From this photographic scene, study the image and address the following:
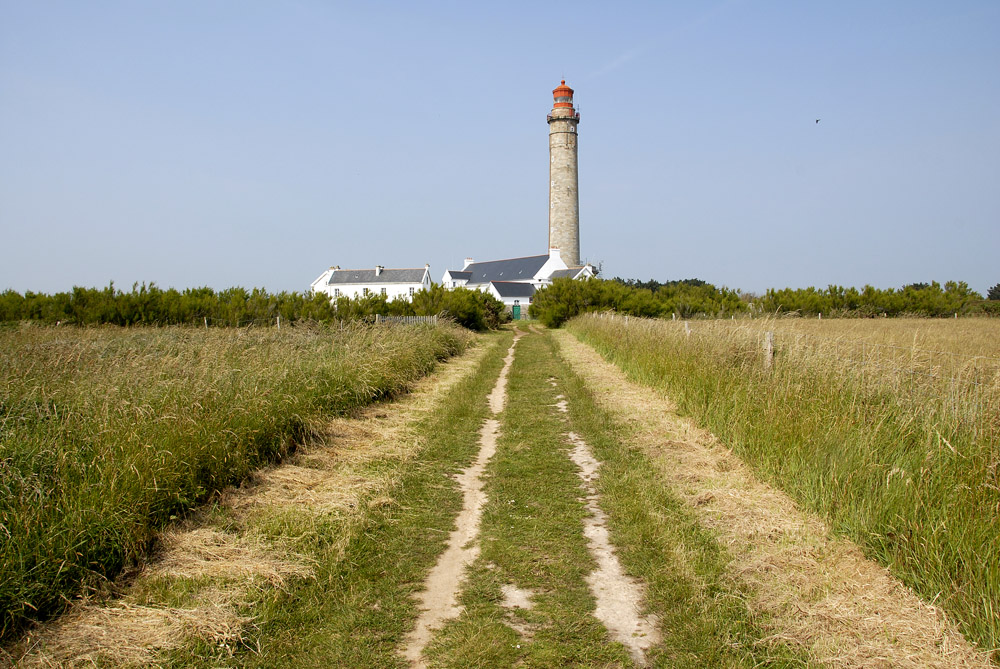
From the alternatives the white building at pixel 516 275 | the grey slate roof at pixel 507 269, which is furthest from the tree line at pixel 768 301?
the grey slate roof at pixel 507 269

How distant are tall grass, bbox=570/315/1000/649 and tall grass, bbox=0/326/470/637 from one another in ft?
17.1

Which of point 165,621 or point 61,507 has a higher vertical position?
point 61,507

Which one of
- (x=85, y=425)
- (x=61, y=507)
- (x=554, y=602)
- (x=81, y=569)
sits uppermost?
(x=85, y=425)

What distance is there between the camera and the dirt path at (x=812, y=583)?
130 inches

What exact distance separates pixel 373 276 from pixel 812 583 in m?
67.4

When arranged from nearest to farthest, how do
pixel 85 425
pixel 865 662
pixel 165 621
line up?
pixel 865 662
pixel 165 621
pixel 85 425

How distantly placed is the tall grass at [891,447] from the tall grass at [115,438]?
5.21 metres

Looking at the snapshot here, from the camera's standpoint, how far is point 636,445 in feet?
27.2

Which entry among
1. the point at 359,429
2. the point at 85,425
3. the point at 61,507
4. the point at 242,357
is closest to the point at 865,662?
the point at 61,507

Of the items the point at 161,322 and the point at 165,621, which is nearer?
the point at 165,621

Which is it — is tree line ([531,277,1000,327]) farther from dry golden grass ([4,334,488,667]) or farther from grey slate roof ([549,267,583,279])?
dry golden grass ([4,334,488,667])

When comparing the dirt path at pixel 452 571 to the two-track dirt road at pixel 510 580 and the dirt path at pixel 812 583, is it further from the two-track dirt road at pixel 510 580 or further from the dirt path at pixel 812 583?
the dirt path at pixel 812 583

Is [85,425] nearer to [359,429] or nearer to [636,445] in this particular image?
[359,429]

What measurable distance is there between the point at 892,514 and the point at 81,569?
5396 millimetres
